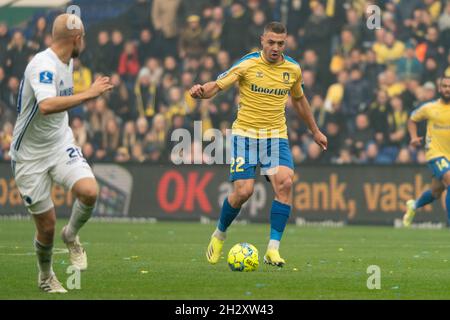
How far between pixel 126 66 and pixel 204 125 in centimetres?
264

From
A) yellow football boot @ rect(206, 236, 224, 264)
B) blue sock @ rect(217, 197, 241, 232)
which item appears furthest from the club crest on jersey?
yellow football boot @ rect(206, 236, 224, 264)

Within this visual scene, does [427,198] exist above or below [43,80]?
below

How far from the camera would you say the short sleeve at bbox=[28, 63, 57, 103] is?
29.3ft

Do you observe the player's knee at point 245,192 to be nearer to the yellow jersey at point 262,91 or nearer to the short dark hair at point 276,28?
the yellow jersey at point 262,91

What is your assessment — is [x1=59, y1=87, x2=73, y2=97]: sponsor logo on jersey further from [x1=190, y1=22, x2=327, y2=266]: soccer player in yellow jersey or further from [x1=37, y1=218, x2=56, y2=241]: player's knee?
[x1=190, y1=22, x2=327, y2=266]: soccer player in yellow jersey

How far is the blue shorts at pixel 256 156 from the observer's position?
12087 millimetres

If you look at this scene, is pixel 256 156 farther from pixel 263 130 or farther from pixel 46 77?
pixel 46 77

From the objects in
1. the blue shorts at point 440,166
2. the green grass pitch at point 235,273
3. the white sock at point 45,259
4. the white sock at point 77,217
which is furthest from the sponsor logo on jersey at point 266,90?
the blue shorts at point 440,166

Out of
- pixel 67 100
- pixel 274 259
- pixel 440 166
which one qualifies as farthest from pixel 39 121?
pixel 440 166

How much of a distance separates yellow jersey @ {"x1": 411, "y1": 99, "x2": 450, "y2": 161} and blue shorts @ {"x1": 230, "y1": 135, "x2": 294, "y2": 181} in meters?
6.13

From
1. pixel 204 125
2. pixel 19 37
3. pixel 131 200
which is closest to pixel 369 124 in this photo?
pixel 204 125

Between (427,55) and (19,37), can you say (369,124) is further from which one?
(19,37)

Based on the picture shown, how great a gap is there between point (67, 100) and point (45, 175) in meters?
0.93

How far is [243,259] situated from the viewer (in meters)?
11.2
